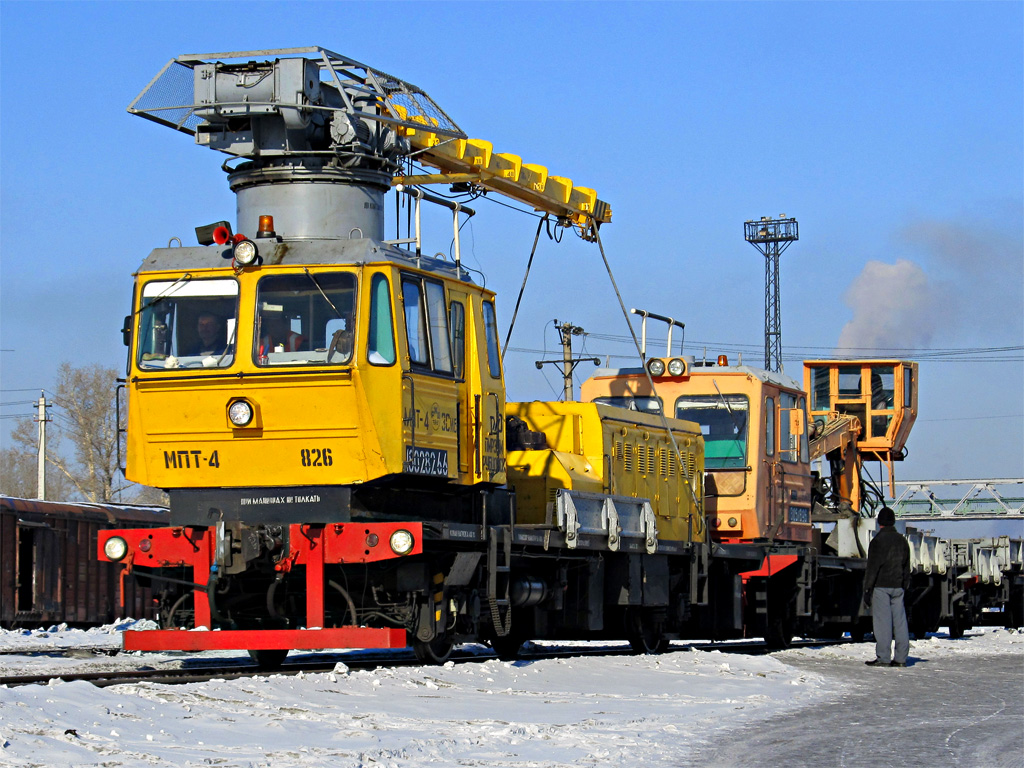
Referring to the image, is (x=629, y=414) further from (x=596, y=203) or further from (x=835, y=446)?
(x=835, y=446)

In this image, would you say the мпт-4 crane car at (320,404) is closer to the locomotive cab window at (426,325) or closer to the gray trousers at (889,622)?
the locomotive cab window at (426,325)

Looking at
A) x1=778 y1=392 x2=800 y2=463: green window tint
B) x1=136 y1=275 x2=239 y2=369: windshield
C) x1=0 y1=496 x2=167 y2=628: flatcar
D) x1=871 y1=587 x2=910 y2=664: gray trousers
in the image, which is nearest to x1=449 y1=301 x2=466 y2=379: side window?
x1=136 y1=275 x2=239 y2=369: windshield

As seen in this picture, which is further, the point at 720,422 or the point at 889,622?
the point at 720,422

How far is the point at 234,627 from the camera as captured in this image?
1316cm

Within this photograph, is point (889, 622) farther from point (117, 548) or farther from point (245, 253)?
point (117, 548)

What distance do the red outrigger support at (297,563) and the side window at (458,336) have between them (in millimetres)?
1908

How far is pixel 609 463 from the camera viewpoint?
16.1 m

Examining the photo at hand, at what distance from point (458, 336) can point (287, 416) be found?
1.89 m

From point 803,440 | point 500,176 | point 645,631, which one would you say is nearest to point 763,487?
point 803,440

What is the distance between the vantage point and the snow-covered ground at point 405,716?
7.61 m

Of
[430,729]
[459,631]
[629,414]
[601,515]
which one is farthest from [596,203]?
[430,729]

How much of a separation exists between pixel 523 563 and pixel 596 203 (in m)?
5.38

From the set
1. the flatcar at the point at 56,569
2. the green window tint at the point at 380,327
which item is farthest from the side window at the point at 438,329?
the flatcar at the point at 56,569

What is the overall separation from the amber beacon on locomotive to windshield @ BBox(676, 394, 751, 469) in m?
5.20
